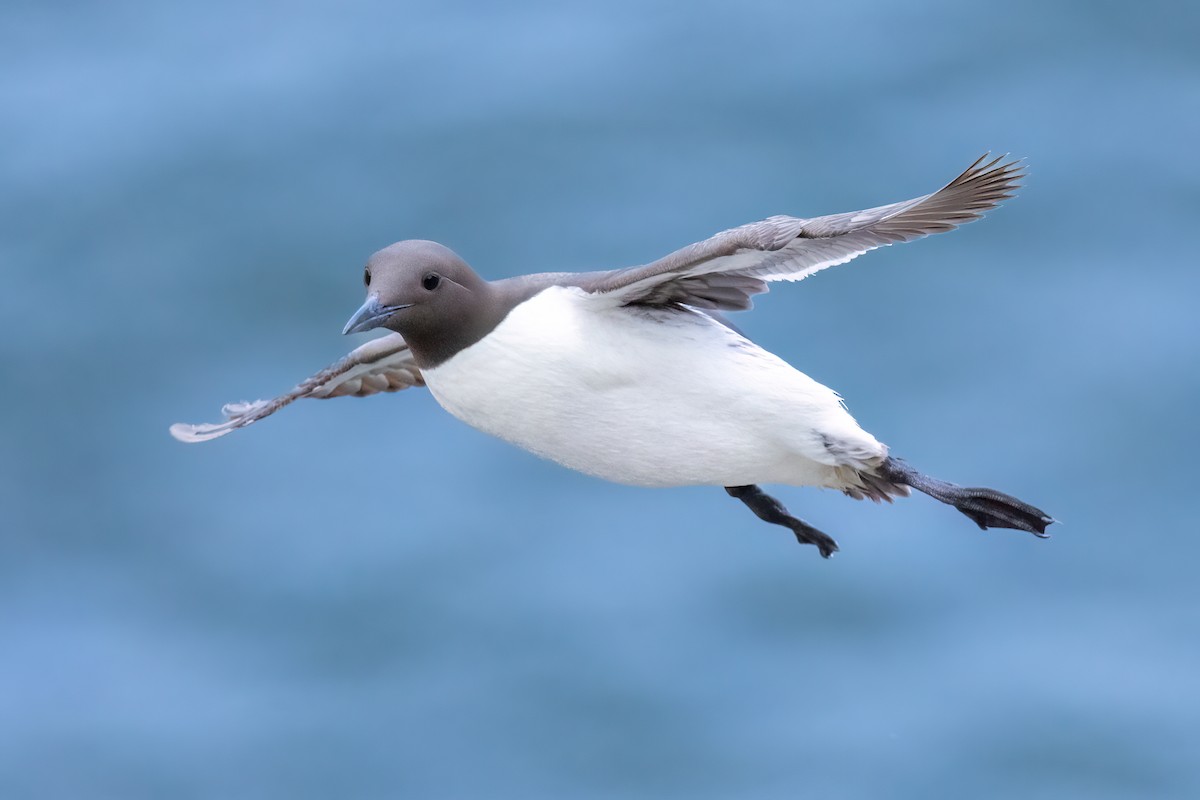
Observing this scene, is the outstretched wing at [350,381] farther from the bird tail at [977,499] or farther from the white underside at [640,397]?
the bird tail at [977,499]

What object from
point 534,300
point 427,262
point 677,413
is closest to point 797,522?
point 677,413

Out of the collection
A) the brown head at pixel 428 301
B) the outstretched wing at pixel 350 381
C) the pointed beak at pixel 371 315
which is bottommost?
the pointed beak at pixel 371 315

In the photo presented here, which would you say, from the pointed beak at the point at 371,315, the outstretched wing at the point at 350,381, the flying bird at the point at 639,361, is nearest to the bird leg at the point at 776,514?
the flying bird at the point at 639,361

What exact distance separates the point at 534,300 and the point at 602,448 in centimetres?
69

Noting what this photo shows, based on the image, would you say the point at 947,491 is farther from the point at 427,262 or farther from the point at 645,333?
the point at 427,262

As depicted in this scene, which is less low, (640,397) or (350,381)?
(350,381)

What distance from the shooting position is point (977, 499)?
8570 millimetres

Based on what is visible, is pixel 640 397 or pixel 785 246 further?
pixel 640 397

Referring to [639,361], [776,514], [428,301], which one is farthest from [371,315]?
[776,514]

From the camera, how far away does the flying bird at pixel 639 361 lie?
7.50 meters

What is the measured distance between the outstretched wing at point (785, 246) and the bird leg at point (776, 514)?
161 cm

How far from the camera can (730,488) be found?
9.57 metres

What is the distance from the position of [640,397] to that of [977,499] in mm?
1750

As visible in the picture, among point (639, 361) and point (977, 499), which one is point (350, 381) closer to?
point (639, 361)
